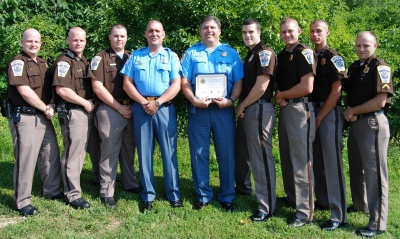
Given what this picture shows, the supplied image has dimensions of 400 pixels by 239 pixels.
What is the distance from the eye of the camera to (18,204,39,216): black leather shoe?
462 centimetres

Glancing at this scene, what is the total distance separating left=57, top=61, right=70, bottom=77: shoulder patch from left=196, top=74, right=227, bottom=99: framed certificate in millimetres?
1545

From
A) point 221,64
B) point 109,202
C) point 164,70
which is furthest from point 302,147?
point 109,202

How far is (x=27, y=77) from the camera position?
→ 462cm

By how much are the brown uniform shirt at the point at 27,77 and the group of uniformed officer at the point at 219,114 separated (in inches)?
0.5

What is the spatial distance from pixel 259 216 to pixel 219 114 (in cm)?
124

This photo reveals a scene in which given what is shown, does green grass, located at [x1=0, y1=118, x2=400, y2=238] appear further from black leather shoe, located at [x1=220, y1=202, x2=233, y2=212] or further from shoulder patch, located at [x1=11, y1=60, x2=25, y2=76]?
shoulder patch, located at [x1=11, y1=60, x2=25, y2=76]

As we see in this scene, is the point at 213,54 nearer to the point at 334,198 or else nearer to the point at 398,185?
the point at 334,198

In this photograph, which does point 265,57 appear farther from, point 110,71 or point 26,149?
point 26,149

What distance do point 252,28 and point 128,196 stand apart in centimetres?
259

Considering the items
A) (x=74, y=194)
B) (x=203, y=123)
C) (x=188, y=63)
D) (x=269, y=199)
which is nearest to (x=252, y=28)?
(x=188, y=63)

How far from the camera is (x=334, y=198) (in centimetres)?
443

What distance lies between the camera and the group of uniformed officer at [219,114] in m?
4.30

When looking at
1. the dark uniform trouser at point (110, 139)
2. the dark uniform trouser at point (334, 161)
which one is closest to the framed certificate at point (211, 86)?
the dark uniform trouser at point (110, 139)

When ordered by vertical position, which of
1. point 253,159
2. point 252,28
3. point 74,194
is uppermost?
point 252,28
